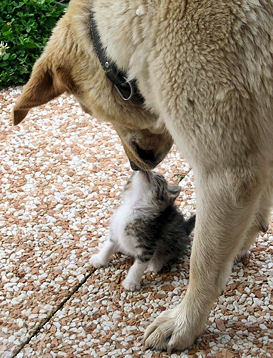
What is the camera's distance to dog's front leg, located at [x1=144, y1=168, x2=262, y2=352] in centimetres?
247

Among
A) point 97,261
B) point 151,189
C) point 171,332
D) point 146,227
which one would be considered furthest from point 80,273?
point 171,332

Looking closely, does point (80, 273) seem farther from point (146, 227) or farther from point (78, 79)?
point (78, 79)

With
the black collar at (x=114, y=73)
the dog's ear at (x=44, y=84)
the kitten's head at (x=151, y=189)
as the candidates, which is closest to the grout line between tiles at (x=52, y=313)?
the kitten's head at (x=151, y=189)

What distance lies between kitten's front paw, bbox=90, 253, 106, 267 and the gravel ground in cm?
5

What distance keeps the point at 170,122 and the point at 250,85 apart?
0.37 metres

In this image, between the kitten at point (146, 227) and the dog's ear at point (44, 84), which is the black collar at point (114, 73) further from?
the kitten at point (146, 227)

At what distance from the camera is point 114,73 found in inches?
103

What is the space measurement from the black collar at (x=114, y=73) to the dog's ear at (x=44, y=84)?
0.80 feet

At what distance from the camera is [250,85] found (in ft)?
7.47

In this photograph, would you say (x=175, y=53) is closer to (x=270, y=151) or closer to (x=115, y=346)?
(x=270, y=151)

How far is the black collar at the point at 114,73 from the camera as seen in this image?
260 cm

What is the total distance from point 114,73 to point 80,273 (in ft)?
4.89

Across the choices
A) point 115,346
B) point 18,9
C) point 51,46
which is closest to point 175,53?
point 51,46

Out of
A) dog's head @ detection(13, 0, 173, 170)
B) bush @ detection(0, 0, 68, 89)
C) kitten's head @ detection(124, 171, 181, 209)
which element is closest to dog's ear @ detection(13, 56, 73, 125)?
dog's head @ detection(13, 0, 173, 170)
